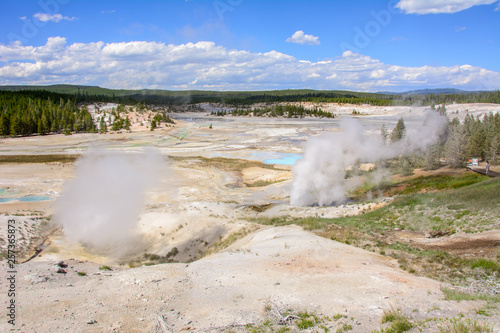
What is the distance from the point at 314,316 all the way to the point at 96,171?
25.3 metres

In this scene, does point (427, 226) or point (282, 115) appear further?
point (282, 115)

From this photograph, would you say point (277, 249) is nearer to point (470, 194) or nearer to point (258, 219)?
point (258, 219)

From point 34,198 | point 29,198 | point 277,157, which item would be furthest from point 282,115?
point 29,198

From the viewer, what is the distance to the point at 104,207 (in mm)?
21469

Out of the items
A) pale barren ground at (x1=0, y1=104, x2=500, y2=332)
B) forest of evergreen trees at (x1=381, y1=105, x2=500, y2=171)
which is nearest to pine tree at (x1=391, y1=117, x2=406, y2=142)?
forest of evergreen trees at (x1=381, y1=105, x2=500, y2=171)

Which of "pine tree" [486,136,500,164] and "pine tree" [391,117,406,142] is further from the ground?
"pine tree" [391,117,406,142]

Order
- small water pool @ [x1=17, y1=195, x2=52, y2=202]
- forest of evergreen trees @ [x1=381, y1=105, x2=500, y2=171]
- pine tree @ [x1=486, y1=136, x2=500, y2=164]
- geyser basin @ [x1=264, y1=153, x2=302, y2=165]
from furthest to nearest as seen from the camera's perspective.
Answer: geyser basin @ [x1=264, y1=153, x2=302, y2=165] < pine tree @ [x1=486, y1=136, x2=500, y2=164] < forest of evergreen trees @ [x1=381, y1=105, x2=500, y2=171] < small water pool @ [x1=17, y1=195, x2=52, y2=202]

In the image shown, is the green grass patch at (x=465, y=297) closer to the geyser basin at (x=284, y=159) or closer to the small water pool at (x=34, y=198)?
the small water pool at (x=34, y=198)

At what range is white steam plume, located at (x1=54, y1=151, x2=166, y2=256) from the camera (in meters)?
18.4

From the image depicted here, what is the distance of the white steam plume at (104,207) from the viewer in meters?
18.4

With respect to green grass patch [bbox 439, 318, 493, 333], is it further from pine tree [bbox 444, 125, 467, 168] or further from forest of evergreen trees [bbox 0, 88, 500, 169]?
pine tree [bbox 444, 125, 467, 168]

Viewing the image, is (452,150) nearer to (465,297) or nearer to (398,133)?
(398,133)

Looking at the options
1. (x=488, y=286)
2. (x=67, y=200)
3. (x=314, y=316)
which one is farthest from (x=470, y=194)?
(x=67, y=200)

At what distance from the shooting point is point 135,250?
1733cm
